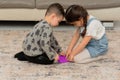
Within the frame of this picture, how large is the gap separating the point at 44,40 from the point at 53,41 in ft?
0.58

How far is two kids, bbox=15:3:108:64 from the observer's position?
6.97ft

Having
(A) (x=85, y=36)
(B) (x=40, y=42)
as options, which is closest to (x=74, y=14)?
(A) (x=85, y=36)

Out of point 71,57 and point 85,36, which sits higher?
point 85,36

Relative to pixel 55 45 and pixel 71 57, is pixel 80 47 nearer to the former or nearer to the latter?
pixel 71 57

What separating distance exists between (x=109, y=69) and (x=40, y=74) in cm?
50

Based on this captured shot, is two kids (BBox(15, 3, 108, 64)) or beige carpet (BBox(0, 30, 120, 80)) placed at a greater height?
two kids (BBox(15, 3, 108, 64))

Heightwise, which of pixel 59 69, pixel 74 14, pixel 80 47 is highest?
pixel 74 14

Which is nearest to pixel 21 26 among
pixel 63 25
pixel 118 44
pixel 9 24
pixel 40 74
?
pixel 9 24

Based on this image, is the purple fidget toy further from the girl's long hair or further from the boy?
the girl's long hair

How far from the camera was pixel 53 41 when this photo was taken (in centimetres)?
228

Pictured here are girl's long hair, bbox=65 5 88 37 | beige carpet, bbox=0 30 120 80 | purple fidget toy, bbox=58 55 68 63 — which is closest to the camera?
beige carpet, bbox=0 30 120 80

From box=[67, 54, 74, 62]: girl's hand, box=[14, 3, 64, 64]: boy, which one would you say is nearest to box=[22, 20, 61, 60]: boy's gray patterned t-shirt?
box=[14, 3, 64, 64]: boy

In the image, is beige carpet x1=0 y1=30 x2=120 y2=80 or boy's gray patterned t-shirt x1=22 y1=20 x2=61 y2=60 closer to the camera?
beige carpet x1=0 y1=30 x2=120 y2=80

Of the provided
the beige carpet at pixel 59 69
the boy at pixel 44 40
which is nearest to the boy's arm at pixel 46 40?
the boy at pixel 44 40
